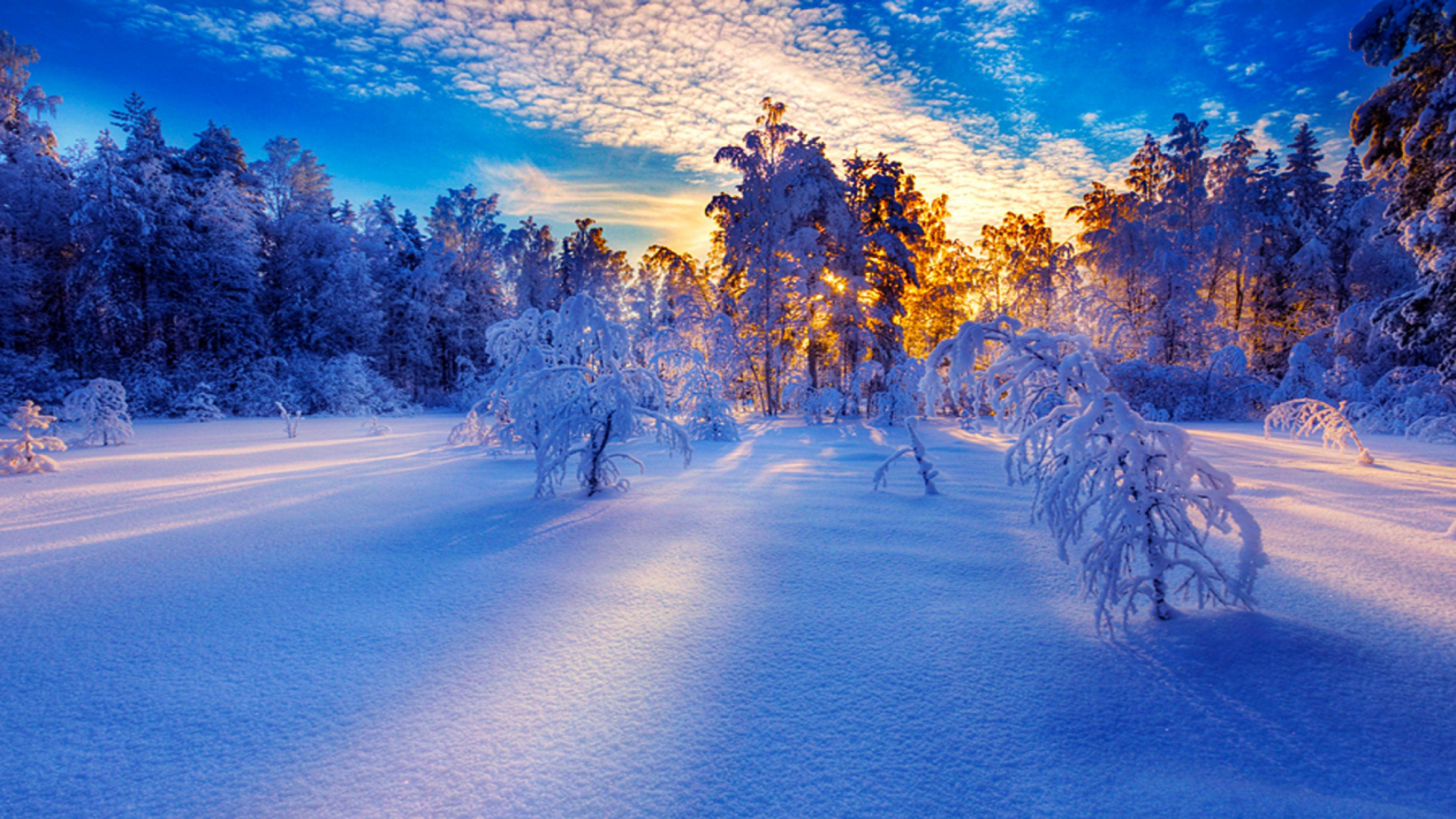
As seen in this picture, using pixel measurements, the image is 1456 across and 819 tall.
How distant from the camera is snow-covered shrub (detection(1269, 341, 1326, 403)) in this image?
17516 millimetres

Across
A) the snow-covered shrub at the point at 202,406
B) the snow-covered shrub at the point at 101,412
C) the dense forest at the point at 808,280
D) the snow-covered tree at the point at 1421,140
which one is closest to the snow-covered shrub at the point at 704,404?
the dense forest at the point at 808,280

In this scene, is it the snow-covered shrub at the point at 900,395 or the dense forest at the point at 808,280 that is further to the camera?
the dense forest at the point at 808,280

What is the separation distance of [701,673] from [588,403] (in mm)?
4267

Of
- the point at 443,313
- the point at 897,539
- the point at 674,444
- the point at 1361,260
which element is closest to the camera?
the point at 897,539

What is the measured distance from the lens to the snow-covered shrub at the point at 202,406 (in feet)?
68.6

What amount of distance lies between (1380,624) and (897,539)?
8.91 ft

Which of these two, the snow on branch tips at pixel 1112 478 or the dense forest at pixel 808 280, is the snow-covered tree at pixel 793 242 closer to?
the dense forest at pixel 808 280

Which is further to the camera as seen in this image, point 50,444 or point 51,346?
point 51,346

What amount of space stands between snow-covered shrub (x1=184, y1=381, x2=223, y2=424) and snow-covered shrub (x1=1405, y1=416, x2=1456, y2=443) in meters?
34.2

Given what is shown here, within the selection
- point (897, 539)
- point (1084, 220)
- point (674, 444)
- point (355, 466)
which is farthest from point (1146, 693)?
point (1084, 220)

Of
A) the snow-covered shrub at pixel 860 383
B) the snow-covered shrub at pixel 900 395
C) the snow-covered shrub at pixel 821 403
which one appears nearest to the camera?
the snow-covered shrub at pixel 900 395

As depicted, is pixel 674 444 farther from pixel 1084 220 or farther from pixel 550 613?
pixel 1084 220

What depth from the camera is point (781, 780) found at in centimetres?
197

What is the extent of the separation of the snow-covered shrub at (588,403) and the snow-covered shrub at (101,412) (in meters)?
10.6
